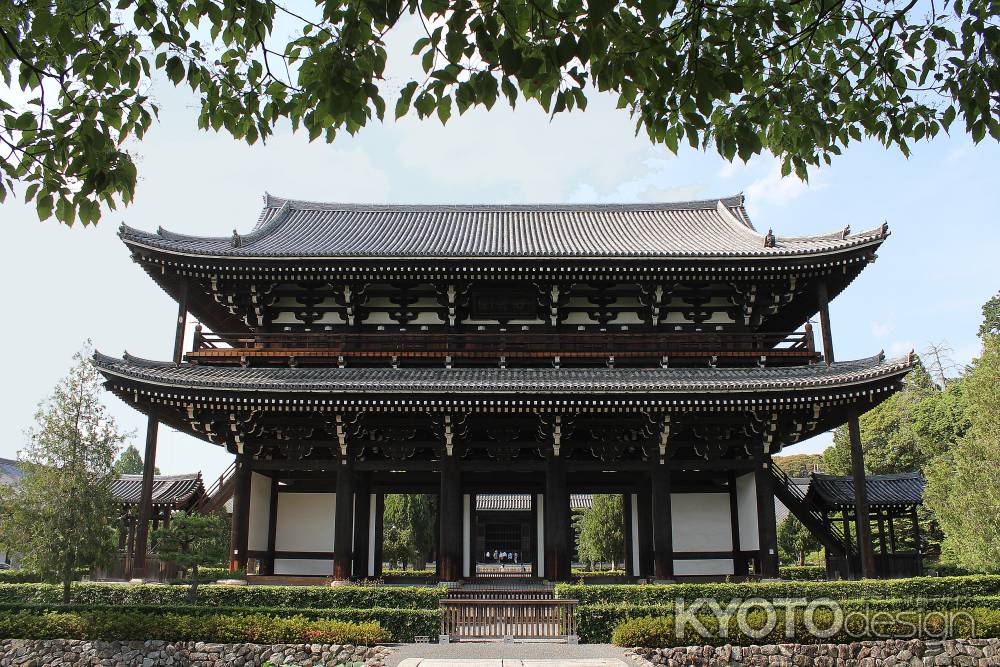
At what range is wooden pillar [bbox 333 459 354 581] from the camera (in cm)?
2050

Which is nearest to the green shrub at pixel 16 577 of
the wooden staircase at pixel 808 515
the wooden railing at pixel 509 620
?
the wooden railing at pixel 509 620

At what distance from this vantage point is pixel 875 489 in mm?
27875

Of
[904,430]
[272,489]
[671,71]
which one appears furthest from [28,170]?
[904,430]

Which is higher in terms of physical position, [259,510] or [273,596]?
[259,510]

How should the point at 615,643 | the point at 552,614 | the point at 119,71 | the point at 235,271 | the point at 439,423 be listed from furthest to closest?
the point at 235,271, the point at 439,423, the point at 552,614, the point at 615,643, the point at 119,71

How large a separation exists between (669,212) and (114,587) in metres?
25.7

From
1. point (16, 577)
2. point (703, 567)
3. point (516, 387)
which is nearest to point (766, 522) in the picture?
point (703, 567)

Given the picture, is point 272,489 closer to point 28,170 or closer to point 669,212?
point 28,170

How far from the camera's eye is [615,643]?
15.7 m

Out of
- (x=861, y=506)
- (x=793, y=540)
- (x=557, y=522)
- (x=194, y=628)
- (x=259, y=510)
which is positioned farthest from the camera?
(x=793, y=540)

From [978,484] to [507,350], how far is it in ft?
46.7

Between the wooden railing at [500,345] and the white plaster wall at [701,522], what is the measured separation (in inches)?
177

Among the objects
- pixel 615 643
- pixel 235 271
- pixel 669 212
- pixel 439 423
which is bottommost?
pixel 615 643

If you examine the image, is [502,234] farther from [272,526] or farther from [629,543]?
[272,526]
